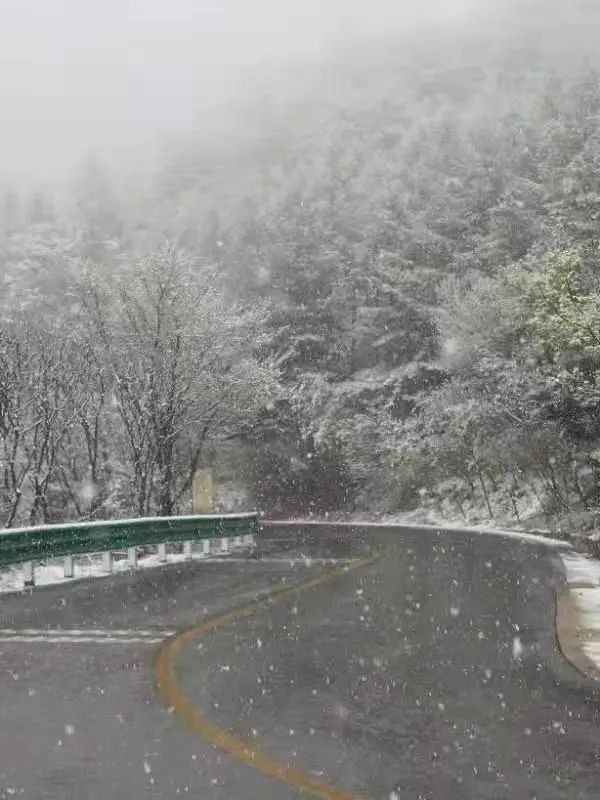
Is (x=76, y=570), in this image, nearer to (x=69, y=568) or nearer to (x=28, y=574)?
(x=69, y=568)

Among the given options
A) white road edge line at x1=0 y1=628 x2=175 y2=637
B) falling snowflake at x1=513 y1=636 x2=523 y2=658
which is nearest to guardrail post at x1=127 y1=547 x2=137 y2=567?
white road edge line at x1=0 y1=628 x2=175 y2=637

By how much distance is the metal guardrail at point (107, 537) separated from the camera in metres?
16.7

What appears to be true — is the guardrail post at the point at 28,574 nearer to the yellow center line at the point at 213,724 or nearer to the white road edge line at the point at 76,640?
the yellow center line at the point at 213,724

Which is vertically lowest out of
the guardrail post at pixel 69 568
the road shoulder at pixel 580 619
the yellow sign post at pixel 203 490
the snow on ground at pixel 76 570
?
the yellow sign post at pixel 203 490

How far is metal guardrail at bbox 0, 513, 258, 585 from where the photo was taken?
54.9 ft

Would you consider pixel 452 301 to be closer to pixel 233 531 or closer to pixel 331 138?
pixel 233 531

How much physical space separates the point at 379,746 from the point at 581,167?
52663 mm

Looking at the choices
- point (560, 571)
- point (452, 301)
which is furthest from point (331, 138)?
point (560, 571)

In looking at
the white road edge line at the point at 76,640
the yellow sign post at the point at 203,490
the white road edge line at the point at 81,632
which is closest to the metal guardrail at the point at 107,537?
the white road edge line at the point at 81,632

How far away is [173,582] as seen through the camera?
688 inches

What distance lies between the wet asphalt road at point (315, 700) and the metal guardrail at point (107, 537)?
1462 mm

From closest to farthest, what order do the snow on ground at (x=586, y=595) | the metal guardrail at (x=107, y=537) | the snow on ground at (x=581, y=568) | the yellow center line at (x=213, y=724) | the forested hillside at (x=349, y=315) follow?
the yellow center line at (x=213, y=724), the snow on ground at (x=586, y=595), the metal guardrail at (x=107, y=537), the snow on ground at (x=581, y=568), the forested hillside at (x=349, y=315)

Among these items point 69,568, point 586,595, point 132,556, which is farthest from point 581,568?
point 69,568

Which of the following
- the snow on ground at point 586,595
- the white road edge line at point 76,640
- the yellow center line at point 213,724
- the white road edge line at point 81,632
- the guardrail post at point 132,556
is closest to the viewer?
the yellow center line at point 213,724
